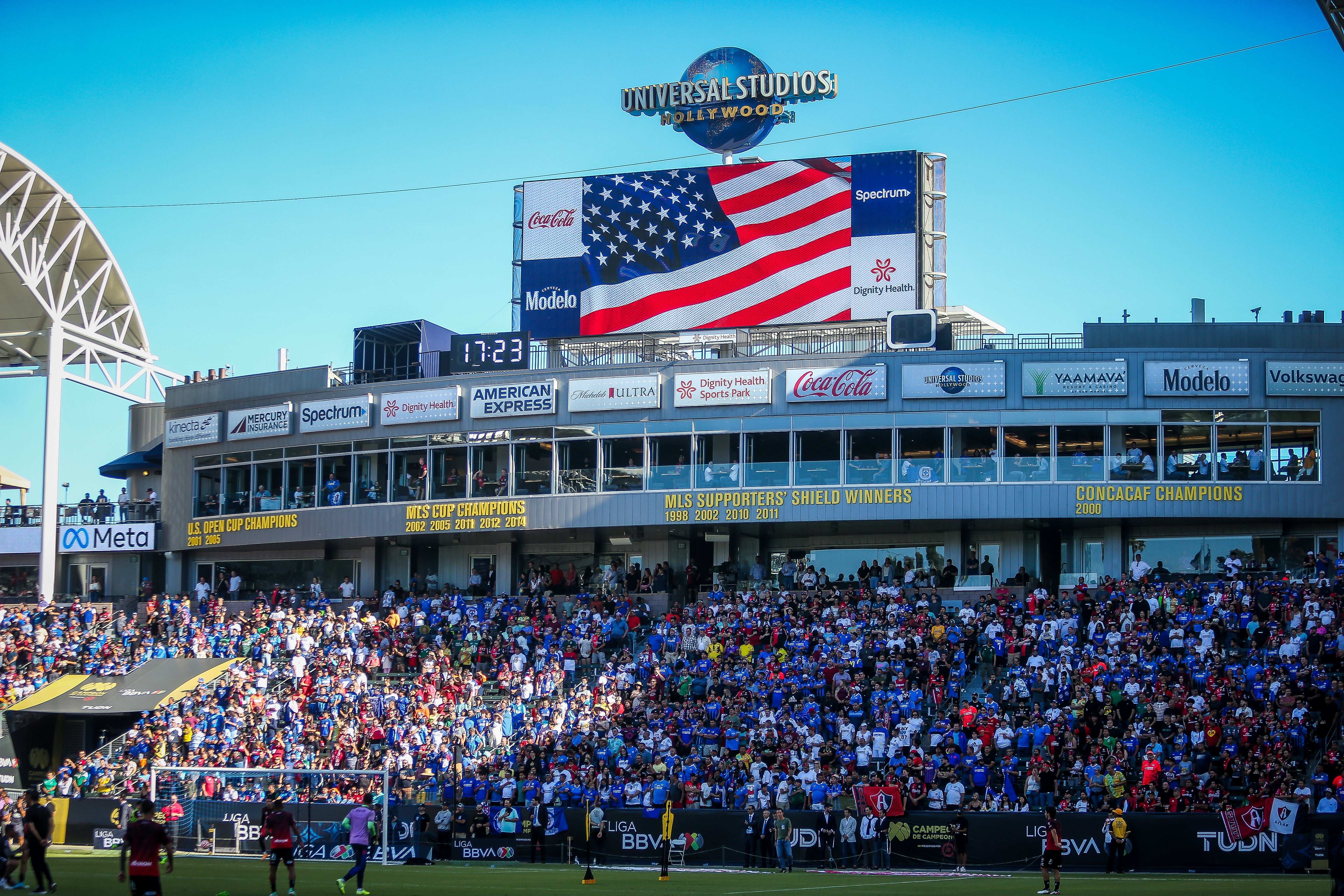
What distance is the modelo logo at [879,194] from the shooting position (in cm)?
4553

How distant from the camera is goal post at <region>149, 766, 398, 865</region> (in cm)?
3222

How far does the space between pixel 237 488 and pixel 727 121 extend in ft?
67.8

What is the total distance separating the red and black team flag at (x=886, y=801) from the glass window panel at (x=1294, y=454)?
1789 cm

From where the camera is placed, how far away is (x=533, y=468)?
4531 cm

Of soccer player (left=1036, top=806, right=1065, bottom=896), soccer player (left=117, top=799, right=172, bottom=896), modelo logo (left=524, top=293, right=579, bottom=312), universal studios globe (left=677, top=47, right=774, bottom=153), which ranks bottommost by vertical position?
soccer player (left=1036, top=806, right=1065, bottom=896)

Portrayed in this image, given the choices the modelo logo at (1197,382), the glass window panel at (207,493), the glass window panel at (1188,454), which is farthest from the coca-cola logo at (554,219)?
the glass window panel at (1188,454)

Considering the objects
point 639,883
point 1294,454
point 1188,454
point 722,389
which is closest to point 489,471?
point 722,389

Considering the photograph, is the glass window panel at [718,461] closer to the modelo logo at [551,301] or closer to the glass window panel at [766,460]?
the glass window panel at [766,460]

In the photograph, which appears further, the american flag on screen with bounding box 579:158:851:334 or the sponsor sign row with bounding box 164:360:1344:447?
the american flag on screen with bounding box 579:158:851:334

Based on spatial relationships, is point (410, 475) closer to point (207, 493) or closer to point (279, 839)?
point (207, 493)

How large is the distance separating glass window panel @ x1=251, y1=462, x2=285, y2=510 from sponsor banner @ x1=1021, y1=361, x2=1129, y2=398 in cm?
2426

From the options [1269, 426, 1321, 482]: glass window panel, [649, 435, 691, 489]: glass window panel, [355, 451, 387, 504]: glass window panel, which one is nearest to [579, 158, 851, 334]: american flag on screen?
[649, 435, 691, 489]: glass window panel

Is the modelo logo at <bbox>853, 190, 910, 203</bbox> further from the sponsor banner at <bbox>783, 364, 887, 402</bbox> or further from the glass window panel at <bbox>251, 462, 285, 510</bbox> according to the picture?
the glass window panel at <bbox>251, 462, 285, 510</bbox>

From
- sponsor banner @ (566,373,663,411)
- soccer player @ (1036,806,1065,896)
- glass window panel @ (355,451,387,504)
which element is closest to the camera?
soccer player @ (1036,806,1065,896)
